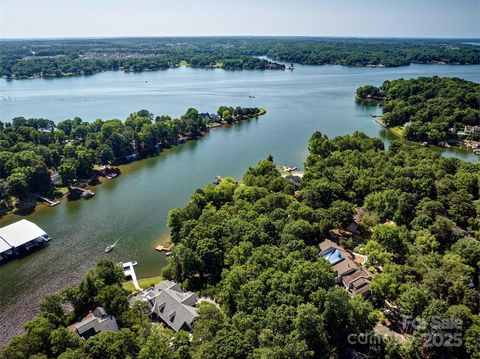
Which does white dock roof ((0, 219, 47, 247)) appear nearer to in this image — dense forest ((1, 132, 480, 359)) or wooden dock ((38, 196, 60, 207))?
wooden dock ((38, 196, 60, 207))


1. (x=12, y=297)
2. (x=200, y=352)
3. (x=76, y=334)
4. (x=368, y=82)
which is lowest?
(x=12, y=297)

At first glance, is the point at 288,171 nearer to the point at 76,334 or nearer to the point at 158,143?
the point at 158,143

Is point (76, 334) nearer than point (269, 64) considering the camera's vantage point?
Yes

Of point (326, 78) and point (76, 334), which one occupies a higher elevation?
point (326, 78)

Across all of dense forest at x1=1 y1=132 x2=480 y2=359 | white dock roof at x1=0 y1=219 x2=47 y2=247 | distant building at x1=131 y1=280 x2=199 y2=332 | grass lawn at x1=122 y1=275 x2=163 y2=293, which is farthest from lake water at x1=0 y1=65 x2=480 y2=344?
dense forest at x1=1 y1=132 x2=480 y2=359

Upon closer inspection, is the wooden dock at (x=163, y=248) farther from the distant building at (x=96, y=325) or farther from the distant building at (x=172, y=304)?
the distant building at (x=96, y=325)

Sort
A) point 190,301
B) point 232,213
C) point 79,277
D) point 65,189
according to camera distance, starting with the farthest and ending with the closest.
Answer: point 65,189, point 232,213, point 79,277, point 190,301

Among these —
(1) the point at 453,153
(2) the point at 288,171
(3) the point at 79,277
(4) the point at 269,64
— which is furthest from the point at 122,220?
(4) the point at 269,64
